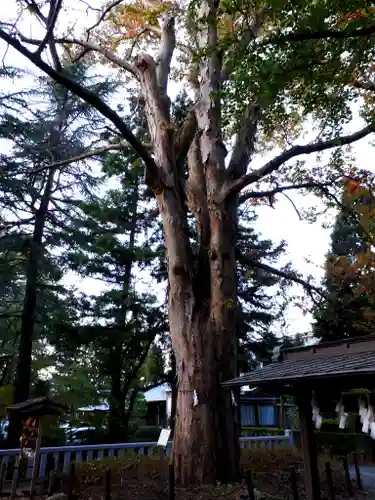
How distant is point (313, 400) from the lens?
5914 mm

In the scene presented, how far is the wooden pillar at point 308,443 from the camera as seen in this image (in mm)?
5559

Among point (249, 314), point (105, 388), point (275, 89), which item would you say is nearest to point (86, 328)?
point (105, 388)

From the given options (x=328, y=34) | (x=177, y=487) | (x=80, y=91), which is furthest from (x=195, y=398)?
(x=328, y=34)

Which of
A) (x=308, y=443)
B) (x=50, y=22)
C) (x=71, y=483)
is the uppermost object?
(x=50, y=22)

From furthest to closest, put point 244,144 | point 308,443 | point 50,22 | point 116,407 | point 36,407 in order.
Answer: point 116,407
point 244,144
point 36,407
point 50,22
point 308,443

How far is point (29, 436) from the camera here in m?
7.29

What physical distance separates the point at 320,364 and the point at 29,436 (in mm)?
5080

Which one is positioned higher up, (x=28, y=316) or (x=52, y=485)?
(x=28, y=316)

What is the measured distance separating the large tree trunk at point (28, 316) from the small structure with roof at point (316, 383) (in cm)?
887

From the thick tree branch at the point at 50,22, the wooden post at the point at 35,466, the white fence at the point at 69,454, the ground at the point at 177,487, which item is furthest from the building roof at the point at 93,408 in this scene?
the thick tree branch at the point at 50,22

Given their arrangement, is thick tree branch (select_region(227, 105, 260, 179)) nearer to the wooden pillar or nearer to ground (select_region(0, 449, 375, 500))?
the wooden pillar

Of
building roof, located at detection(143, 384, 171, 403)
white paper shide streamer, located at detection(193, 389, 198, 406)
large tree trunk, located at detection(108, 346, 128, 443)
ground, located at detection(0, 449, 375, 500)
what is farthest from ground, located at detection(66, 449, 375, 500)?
building roof, located at detection(143, 384, 171, 403)

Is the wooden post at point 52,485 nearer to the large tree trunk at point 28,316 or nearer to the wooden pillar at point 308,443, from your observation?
the wooden pillar at point 308,443

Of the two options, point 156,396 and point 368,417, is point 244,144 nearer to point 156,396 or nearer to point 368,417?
point 368,417
